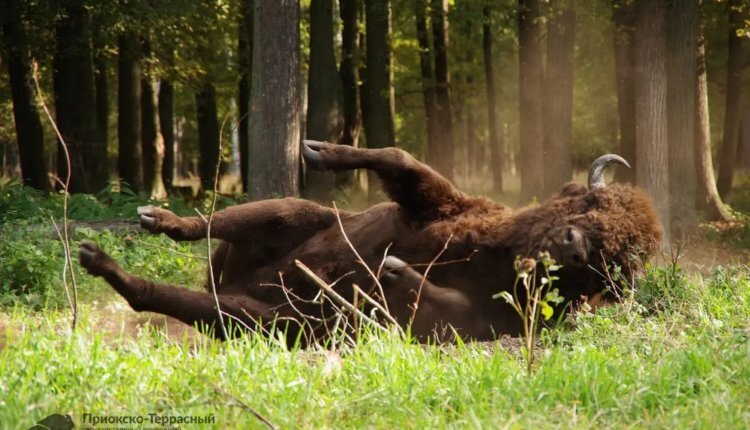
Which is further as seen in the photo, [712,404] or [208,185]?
[208,185]

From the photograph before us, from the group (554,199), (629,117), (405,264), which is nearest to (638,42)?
(629,117)

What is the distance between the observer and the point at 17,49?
21.1m

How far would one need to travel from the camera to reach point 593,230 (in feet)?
21.9

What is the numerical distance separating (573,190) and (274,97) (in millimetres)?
7526

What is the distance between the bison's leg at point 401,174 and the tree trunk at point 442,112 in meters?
17.6

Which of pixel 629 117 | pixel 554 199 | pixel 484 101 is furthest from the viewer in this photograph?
pixel 484 101

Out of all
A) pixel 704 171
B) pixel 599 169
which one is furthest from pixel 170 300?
pixel 704 171

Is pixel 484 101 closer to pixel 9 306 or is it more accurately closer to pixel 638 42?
pixel 638 42

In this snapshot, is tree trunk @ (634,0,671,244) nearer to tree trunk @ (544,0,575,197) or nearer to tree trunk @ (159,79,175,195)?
tree trunk @ (544,0,575,197)

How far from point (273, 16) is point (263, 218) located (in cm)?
698

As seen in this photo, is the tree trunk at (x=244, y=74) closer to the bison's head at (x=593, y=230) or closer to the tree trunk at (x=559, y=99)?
the tree trunk at (x=559, y=99)

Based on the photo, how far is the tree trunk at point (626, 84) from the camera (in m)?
19.5

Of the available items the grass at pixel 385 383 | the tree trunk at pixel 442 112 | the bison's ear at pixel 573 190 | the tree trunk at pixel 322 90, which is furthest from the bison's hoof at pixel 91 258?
the tree trunk at pixel 442 112

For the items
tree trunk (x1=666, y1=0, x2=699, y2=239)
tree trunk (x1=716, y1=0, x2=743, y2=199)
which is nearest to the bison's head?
tree trunk (x1=666, y1=0, x2=699, y2=239)
